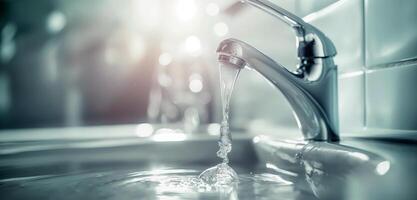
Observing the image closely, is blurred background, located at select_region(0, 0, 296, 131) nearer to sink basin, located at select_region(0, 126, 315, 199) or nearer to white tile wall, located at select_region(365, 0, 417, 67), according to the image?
sink basin, located at select_region(0, 126, 315, 199)

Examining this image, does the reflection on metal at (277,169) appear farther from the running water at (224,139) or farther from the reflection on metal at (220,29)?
the reflection on metal at (220,29)

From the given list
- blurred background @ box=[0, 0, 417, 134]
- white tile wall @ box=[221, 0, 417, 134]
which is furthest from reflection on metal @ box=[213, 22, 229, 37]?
white tile wall @ box=[221, 0, 417, 134]

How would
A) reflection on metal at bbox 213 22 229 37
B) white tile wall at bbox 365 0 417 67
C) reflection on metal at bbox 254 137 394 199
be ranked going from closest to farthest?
reflection on metal at bbox 254 137 394 199 → white tile wall at bbox 365 0 417 67 → reflection on metal at bbox 213 22 229 37

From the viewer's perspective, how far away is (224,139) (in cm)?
57

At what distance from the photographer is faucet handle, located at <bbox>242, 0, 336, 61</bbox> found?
0.56 metres

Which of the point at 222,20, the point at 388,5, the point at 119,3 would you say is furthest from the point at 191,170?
the point at 119,3

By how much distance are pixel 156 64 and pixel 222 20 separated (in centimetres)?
73

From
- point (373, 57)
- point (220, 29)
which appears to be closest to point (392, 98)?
point (373, 57)

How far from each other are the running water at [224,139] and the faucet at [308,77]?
0.06 ft

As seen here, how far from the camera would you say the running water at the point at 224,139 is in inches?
21.6

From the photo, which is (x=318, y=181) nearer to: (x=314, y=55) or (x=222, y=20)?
(x=314, y=55)

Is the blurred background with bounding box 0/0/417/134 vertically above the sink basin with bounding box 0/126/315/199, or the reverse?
the blurred background with bounding box 0/0/417/134

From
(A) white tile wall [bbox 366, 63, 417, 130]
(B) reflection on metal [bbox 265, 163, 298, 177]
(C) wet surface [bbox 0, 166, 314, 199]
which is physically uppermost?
(A) white tile wall [bbox 366, 63, 417, 130]

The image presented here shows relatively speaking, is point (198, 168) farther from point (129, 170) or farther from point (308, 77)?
point (308, 77)
